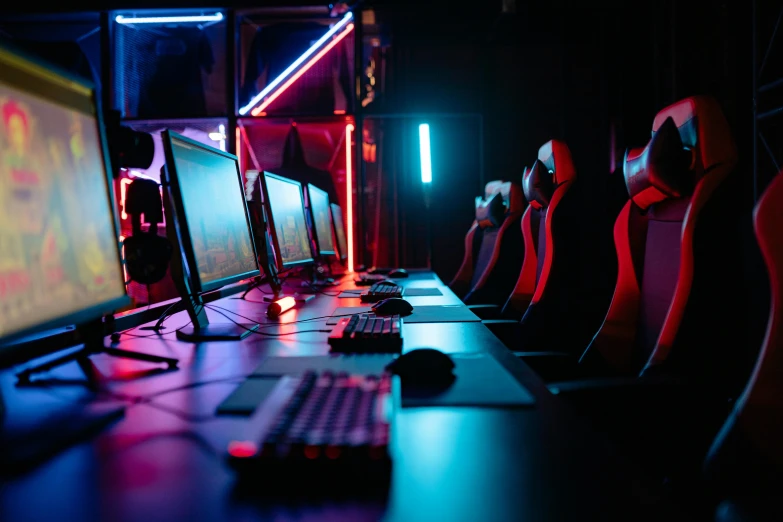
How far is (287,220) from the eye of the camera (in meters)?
2.14

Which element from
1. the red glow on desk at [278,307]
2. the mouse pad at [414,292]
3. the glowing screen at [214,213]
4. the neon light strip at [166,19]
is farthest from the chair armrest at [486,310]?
the neon light strip at [166,19]

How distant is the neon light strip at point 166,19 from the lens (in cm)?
440

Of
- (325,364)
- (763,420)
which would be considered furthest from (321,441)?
(763,420)

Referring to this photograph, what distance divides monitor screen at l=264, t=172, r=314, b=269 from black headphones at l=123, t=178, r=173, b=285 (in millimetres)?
485

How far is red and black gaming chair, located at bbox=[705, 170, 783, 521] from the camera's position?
715 millimetres

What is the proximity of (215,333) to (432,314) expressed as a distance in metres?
0.69

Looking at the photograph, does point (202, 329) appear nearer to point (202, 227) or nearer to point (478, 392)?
point (202, 227)

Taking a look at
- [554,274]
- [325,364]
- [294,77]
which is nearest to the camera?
[325,364]

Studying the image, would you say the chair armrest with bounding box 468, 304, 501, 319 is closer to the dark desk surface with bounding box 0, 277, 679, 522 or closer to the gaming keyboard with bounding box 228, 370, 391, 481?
the dark desk surface with bounding box 0, 277, 679, 522

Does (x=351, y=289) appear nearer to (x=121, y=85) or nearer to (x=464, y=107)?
(x=464, y=107)

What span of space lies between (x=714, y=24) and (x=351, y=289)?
12.1ft

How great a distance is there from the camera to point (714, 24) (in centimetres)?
392

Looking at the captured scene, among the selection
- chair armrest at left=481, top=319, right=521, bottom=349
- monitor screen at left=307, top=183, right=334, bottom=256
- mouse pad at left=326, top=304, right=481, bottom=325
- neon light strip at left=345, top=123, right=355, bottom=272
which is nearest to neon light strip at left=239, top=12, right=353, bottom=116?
neon light strip at left=345, top=123, right=355, bottom=272

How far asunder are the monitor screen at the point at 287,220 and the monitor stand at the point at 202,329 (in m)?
0.53
